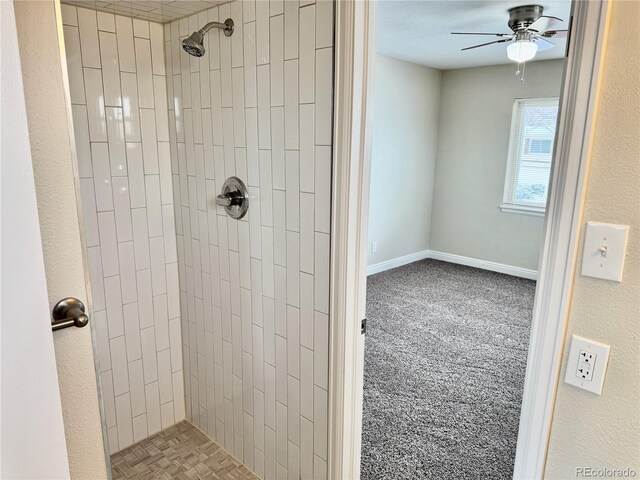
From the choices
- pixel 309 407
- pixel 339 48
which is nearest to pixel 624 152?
pixel 339 48

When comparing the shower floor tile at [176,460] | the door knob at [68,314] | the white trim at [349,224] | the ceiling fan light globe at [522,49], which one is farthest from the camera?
the ceiling fan light globe at [522,49]

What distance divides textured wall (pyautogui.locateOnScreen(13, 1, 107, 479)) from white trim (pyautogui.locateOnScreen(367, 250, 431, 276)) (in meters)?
3.89

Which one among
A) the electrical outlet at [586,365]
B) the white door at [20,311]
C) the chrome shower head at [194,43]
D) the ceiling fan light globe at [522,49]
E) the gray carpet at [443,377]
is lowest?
the gray carpet at [443,377]

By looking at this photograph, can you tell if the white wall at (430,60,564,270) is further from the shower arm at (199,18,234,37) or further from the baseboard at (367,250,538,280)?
the shower arm at (199,18,234,37)

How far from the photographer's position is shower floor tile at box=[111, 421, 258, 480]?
2.13 m

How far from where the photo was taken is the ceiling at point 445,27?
285 cm

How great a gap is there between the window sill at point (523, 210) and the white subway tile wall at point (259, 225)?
394 cm

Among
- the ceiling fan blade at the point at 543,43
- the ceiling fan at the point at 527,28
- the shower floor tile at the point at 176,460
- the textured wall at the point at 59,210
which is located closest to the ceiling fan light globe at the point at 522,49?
the ceiling fan at the point at 527,28

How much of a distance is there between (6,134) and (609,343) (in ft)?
3.88

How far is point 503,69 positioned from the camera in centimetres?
485

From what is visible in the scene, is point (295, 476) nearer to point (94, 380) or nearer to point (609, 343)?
point (94, 380)

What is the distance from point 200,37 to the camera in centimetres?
168

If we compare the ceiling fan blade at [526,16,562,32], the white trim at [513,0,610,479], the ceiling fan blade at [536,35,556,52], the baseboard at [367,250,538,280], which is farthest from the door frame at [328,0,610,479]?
the baseboard at [367,250,538,280]

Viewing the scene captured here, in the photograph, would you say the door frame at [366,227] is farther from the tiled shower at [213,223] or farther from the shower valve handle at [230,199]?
the shower valve handle at [230,199]
